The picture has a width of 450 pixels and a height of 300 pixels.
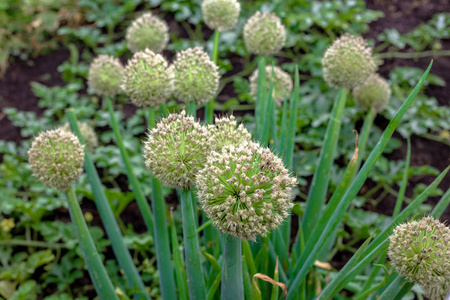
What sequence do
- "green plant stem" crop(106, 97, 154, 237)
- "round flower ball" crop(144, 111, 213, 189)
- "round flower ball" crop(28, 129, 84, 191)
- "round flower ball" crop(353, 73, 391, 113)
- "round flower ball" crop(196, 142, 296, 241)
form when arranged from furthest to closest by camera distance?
"round flower ball" crop(353, 73, 391, 113), "green plant stem" crop(106, 97, 154, 237), "round flower ball" crop(28, 129, 84, 191), "round flower ball" crop(144, 111, 213, 189), "round flower ball" crop(196, 142, 296, 241)

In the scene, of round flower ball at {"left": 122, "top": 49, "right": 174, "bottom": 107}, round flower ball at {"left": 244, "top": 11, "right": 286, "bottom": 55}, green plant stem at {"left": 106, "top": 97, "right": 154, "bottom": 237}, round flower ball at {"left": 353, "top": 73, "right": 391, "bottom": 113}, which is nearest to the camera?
round flower ball at {"left": 122, "top": 49, "right": 174, "bottom": 107}

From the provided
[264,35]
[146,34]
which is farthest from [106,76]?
[264,35]

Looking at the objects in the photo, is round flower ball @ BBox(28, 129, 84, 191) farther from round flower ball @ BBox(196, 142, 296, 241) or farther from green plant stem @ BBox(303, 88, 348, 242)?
green plant stem @ BBox(303, 88, 348, 242)

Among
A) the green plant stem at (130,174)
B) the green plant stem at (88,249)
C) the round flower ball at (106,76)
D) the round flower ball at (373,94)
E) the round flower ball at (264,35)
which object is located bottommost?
the green plant stem at (88,249)

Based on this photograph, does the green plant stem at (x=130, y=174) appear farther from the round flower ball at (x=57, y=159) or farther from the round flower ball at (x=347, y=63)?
the round flower ball at (x=347, y=63)

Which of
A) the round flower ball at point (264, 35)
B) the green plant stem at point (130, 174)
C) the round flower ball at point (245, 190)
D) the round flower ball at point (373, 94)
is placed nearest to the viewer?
the round flower ball at point (245, 190)

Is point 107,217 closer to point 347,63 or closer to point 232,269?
point 232,269

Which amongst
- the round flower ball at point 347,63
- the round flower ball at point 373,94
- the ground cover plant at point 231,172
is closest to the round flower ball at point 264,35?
the ground cover plant at point 231,172

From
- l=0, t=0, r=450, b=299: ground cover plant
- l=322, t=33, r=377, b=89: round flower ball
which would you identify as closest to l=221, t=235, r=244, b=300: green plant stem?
l=0, t=0, r=450, b=299: ground cover plant
